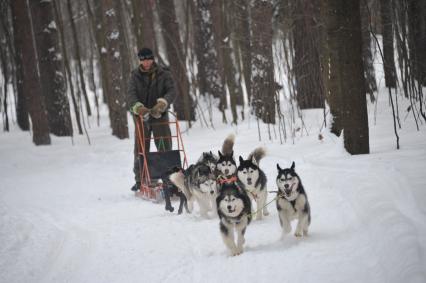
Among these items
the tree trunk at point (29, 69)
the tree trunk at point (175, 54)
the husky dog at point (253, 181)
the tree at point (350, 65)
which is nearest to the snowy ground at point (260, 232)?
the husky dog at point (253, 181)

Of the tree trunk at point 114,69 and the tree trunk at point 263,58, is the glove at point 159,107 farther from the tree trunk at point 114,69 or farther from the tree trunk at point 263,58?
the tree trunk at point 114,69

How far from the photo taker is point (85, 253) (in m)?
4.74

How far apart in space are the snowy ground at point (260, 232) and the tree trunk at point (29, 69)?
14.1ft

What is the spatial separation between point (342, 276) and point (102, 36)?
10.9 meters

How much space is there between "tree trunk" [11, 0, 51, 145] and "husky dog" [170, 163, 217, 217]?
758 centimetres

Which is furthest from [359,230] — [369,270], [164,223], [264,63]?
[264,63]

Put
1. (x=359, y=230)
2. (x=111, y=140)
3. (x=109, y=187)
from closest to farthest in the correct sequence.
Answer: (x=359, y=230)
(x=109, y=187)
(x=111, y=140)

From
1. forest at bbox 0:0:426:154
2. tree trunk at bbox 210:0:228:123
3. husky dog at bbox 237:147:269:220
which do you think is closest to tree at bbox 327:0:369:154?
forest at bbox 0:0:426:154

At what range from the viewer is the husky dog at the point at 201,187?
5.80 metres

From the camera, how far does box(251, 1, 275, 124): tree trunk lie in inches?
413

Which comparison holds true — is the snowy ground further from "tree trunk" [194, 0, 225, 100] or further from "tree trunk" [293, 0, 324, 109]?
"tree trunk" [194, 0, 225, 100]

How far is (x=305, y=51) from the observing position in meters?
11.5

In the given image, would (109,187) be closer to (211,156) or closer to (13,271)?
(211,156)

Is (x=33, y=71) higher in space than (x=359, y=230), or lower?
higher
